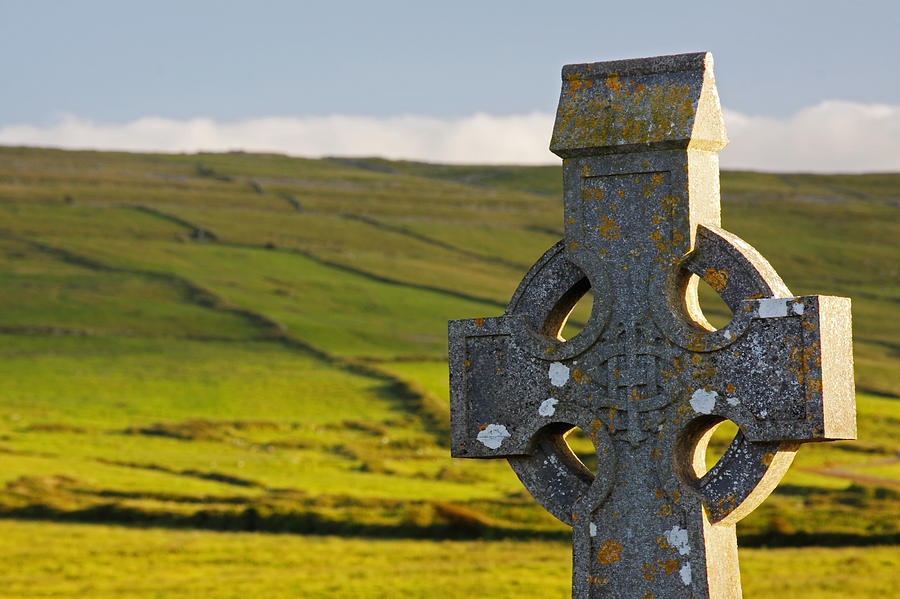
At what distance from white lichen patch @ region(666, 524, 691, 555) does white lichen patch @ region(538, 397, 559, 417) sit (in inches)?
36.6

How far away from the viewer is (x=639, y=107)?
7262 mm

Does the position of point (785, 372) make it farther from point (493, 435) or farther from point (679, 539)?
point (493, 435)

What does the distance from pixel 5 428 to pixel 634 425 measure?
195 ft

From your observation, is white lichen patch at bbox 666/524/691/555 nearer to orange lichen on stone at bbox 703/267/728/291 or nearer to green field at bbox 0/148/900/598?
orange lichen on stone at bbox 703/267/728/291

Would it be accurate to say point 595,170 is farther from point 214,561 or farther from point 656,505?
point 214,561

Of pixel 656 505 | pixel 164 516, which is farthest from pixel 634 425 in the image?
pixel 164 516

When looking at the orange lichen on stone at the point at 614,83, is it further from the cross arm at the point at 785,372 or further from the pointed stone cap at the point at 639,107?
the cross arm at the point at 785,372

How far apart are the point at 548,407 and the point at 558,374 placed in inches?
7.6

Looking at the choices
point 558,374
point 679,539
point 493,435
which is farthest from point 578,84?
point 679,539

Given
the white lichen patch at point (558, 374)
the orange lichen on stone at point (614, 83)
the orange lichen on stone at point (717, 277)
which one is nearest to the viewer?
the orange lichen on stone at point (717, 277)

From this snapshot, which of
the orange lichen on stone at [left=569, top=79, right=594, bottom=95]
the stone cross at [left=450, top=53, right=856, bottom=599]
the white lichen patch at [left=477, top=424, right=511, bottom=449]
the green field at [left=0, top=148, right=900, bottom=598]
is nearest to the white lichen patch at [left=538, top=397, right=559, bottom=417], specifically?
the stone cross at [left=450, top=53, right=856, bottom=599]

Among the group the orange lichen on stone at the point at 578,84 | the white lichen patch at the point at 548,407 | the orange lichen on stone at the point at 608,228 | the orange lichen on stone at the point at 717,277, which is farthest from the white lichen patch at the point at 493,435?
the orange lichen on stone at the point at 578,84

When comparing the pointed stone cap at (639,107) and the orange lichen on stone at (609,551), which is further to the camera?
the orange lichen on stone at (609,551)

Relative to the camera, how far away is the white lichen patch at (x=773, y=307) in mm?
6871
